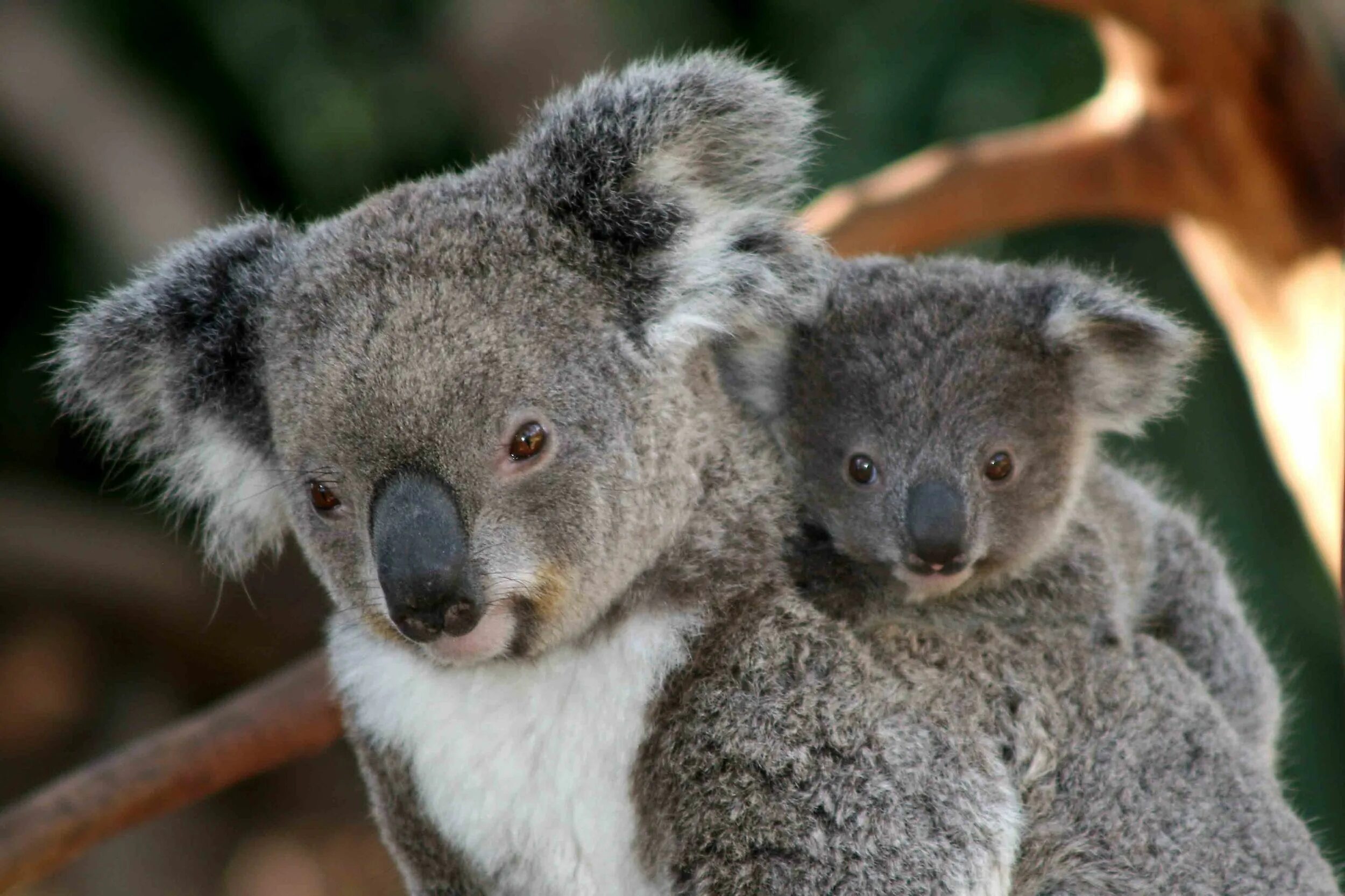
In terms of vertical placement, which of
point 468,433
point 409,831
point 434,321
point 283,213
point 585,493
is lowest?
point 283,213

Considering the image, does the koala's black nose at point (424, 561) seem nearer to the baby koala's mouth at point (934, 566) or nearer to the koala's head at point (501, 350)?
the koala's head at point (501, 350)

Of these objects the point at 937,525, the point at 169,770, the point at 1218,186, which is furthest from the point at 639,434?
the point at 1218,186

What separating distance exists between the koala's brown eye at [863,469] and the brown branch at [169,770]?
1.43 metres

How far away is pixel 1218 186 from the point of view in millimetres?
4277

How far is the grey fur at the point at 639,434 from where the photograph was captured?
203cm

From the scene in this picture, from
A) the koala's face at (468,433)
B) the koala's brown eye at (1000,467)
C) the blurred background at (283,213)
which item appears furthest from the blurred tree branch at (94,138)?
the koala's brown eye at (1000,467)

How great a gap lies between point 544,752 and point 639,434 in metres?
0.53

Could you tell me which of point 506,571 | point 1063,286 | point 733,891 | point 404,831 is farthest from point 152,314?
point 1063,286

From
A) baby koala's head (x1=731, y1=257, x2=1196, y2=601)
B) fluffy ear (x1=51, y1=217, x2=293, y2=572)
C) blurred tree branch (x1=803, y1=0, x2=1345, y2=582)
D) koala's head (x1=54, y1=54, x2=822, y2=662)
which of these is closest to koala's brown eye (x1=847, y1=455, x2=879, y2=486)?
baby koala's head (x1=731, y1=257, x2=1196, y2=601)

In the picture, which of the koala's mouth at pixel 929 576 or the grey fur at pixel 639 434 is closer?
the grey fur at pixel 639 434

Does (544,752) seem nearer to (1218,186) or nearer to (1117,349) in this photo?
(1117,349)

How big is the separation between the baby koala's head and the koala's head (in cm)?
21

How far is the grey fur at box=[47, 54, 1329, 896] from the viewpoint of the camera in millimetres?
2033

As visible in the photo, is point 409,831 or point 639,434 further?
point 409,831
